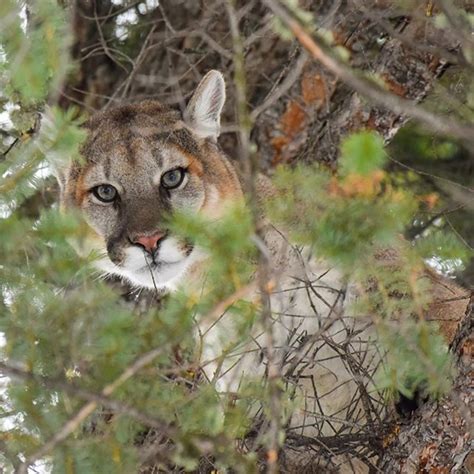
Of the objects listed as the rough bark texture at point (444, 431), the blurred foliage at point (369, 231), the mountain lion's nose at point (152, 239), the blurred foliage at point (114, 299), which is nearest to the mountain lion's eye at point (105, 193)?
the mountain lion's nose at point (152, 239)

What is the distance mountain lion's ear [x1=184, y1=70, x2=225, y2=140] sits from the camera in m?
4.59

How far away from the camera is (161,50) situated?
5906mm

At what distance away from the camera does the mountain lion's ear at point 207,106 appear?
4.59 meters

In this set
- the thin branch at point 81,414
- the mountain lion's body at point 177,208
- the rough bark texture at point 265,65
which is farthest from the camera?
the rough bark texture at point 265,65

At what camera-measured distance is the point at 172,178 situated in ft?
14.8

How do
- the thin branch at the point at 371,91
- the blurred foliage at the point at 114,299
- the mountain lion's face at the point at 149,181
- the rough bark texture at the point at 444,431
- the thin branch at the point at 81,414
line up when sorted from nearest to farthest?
the thin branch at the point at 371,91
the thin branch at the point at 81,414
the blurred foliage at the point at 114,299
the rough bark texture at the point at 444,431
the mountain lion's face at the point at 149,181

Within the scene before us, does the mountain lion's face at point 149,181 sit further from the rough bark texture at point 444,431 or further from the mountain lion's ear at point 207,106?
the rough bark texture at point 444,431

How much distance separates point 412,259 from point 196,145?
1997 millimetres

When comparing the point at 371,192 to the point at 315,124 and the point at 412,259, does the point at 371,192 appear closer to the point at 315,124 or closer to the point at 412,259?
the point at 412,259

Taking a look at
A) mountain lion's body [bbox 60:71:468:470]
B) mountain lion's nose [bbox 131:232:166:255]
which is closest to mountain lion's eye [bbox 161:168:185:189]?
mountain lion's body [bbox 60:71:468:470]

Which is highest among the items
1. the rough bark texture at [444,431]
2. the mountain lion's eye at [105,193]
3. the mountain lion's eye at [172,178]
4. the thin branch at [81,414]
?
the mountain lion's eye at [172,178]

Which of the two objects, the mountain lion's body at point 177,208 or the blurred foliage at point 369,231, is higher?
the mountain lion's body at point 177,208

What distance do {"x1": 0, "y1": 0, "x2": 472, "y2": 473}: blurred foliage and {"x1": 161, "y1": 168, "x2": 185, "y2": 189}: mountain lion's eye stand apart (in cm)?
128

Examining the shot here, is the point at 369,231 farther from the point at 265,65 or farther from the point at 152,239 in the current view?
the point at 265,65
